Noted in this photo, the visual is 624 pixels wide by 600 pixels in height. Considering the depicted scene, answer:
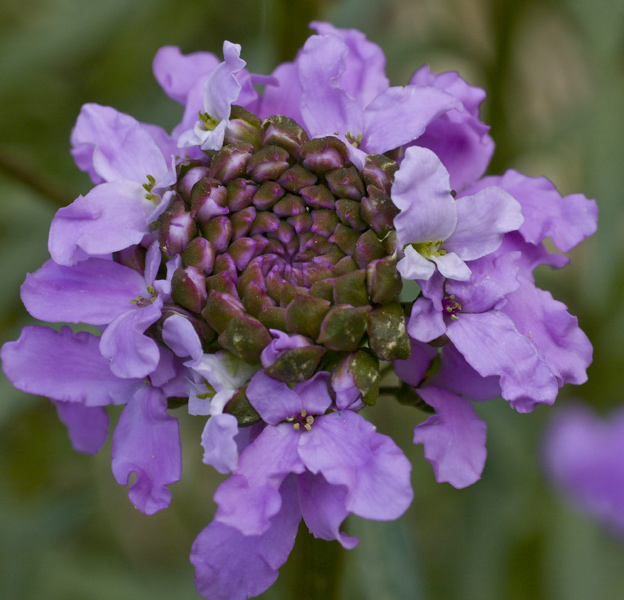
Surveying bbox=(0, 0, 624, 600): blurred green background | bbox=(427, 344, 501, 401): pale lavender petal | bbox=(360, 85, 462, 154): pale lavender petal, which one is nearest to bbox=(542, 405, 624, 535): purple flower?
bbox=(427, 344, 501, 401): pale lavender petal

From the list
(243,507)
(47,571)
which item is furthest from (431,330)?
(47,571)

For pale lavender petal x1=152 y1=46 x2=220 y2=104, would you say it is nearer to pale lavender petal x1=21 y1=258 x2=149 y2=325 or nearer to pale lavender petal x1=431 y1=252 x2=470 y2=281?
pale lavender petal x1=21 y1=258 x2=149 y2=325

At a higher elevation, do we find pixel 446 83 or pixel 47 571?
pixel 446 83

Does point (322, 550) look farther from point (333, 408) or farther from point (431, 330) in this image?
point (431, 330)

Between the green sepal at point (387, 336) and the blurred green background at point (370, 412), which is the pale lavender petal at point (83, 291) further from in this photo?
the blurred green background at point (370, 412)

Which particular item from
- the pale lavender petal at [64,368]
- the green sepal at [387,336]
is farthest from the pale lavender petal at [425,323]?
the pale lavender petal at [64,368]

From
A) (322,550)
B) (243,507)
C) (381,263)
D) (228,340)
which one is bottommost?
(322,550)
